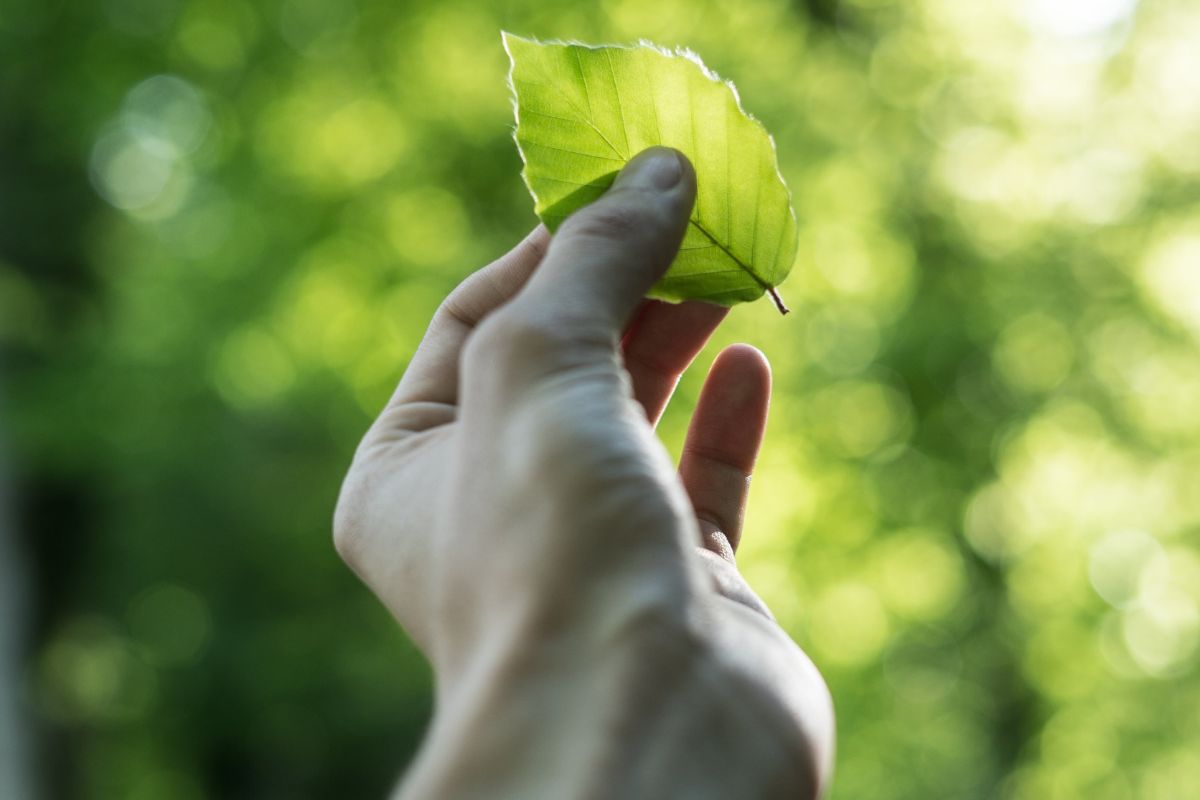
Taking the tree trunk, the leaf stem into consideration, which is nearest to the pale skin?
the leaf stem

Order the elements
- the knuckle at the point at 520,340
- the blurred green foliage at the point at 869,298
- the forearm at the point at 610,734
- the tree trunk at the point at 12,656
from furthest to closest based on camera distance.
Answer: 1. the tree trunk at the point at 12,656
2. the blurred green foliage at the point at 869,298
3. the knuckle at the point at 520,340
4. the forearm at the point at 610,734

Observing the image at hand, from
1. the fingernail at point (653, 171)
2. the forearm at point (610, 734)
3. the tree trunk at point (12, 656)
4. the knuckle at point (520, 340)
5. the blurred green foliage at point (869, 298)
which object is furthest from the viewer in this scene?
the tree trunk at point (12, 656)

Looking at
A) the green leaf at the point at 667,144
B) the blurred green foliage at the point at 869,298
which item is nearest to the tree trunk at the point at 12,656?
the blurred green foliage at the point at 869,298

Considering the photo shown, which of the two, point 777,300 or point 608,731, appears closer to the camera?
point 608,731

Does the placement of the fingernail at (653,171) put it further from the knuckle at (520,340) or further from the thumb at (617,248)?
the knuckle at (520,340)

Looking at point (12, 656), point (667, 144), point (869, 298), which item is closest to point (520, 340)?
point (667, 144)

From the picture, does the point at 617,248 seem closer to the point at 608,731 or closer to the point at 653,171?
the point at 653,171

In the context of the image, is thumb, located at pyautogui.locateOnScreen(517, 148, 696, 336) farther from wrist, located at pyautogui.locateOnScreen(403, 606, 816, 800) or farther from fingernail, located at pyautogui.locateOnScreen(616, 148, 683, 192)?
wrist, located at pyautogui.locateOnScreen(403, 606, 816, 800)
